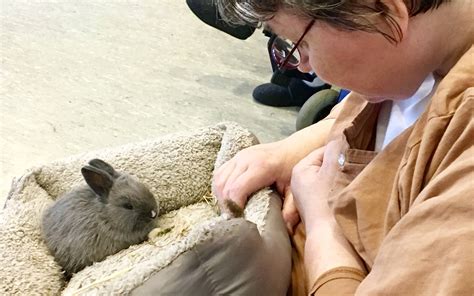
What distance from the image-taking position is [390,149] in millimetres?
755

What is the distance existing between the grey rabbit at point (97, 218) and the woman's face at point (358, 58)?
1.72 feet

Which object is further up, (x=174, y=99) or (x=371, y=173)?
(x=371, y=173)

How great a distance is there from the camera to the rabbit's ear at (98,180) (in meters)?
1.12

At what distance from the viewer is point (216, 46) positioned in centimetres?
248

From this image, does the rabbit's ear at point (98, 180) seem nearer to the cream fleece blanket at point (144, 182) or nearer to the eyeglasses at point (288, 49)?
the cream fleece blanket at point (144, 182)

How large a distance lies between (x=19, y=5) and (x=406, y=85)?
7.43 feet

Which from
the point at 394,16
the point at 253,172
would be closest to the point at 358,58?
the point at 394,16

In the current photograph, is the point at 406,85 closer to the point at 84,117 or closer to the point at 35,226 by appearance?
the point at 35,226

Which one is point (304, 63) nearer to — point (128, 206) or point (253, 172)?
point (253, 172)

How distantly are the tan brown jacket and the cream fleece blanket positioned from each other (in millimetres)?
180

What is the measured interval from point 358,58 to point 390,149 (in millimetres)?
124

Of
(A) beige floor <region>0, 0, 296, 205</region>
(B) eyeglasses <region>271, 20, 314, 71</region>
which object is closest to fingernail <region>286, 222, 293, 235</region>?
(B) eyeglasses <region>271, 20, 314, 71</region>

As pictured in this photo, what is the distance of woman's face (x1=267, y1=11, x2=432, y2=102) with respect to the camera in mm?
679

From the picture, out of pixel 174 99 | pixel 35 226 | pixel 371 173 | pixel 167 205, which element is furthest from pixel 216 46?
pixel 371 173
